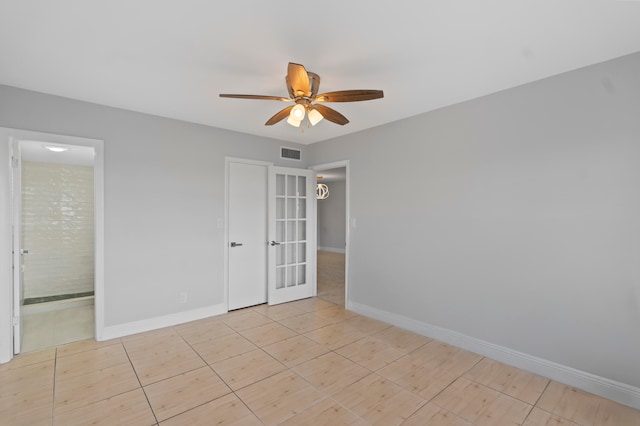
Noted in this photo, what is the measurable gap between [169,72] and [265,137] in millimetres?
2105

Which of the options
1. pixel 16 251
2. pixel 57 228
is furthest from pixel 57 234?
pixel 16 251

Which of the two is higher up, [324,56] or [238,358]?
[324,56]

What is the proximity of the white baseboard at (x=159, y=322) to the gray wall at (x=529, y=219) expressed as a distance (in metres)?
2.30

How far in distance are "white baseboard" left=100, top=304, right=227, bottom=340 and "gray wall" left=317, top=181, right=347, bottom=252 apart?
6661mm

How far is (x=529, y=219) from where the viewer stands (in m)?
2.68

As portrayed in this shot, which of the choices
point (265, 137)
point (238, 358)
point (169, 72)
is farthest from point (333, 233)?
point (169, 72)

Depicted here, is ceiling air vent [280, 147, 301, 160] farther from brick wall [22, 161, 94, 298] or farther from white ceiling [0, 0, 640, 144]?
brick wall [22, 161, 94, 298]

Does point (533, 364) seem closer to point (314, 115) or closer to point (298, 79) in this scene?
point (314, 115)

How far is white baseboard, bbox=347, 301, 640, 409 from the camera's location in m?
2.23

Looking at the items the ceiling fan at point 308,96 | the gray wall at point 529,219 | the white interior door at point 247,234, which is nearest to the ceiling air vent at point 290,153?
the white interior door at point 247,234

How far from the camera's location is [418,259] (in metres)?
3.52

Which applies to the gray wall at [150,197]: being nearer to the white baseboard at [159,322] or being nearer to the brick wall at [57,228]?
the white baseboard at [159,322]

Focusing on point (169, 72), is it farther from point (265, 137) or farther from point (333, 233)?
point (333, 233)

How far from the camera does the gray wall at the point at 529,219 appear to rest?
2.26 meters
